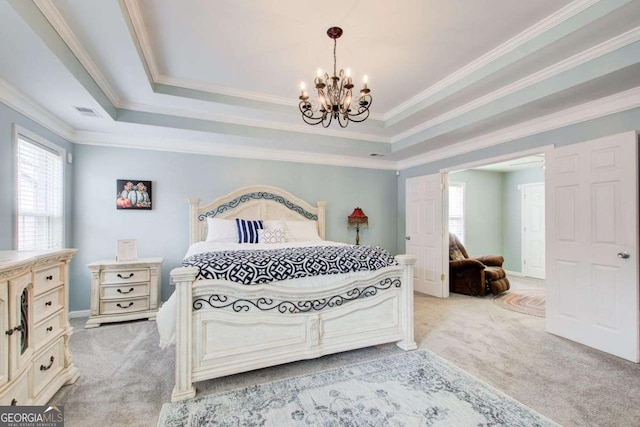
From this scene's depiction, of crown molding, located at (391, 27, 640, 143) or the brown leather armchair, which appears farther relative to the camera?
the brown leather armchair

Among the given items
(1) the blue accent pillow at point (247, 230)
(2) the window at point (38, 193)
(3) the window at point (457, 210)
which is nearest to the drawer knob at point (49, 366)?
(2) the window at point (38, 193)

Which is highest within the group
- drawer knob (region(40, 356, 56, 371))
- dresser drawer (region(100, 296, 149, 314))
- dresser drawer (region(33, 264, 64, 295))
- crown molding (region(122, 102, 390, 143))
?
crown molding (region(122, 102, 390, 143))

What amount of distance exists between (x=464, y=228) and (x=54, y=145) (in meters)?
7.08

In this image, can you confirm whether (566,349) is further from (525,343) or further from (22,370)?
(22,370)

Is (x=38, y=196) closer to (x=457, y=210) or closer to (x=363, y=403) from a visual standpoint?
(x=363, y=403)

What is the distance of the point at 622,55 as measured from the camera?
84.4 inches

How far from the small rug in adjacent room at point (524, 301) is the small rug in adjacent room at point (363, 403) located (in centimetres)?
235

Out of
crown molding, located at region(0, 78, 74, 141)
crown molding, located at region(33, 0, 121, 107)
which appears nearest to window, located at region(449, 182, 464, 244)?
crown molding, located at region(33, 0, 121, 107)

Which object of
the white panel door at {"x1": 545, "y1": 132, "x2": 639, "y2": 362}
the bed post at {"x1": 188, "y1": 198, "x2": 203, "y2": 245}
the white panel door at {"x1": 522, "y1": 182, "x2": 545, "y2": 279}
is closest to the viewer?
the white panel door at {"x1": 545, "y1": 132, "x2": 639, "y2": 362}

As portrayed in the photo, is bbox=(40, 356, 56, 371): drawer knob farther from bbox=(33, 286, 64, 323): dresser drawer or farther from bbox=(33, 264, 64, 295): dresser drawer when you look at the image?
bbox=(33, 264, 64, 295): dresser drawer

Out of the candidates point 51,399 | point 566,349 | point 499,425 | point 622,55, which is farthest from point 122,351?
point 622,55

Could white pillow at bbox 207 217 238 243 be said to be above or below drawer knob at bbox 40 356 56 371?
above

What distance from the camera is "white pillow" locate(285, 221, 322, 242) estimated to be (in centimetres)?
418

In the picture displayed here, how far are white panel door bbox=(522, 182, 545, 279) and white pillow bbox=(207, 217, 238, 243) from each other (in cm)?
621
